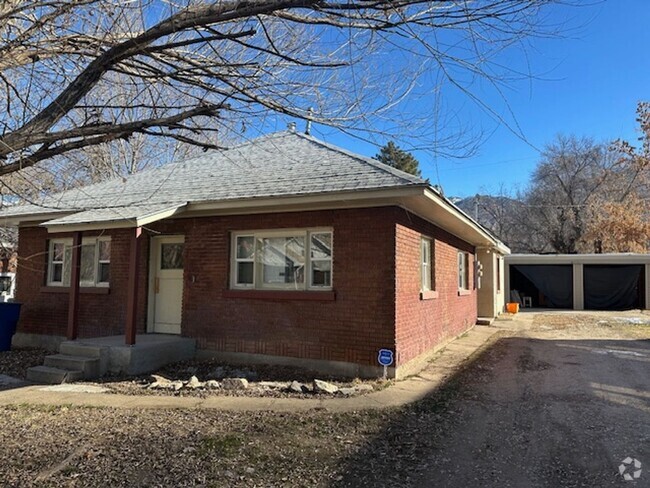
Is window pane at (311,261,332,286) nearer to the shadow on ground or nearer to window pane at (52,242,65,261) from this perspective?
the shadow on ground

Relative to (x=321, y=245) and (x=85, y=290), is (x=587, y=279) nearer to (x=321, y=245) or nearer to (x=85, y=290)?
(x=321, y=245)

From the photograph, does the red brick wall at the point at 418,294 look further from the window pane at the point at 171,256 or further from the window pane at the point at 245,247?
the window pane at the point at 171,256

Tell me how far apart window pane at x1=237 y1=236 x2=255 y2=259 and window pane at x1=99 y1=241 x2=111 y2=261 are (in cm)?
351

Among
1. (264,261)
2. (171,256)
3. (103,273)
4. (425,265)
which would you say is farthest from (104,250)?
(425,265)

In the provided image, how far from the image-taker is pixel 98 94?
22.4ft

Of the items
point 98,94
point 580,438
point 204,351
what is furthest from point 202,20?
point 204,351

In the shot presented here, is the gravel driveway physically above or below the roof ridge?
below

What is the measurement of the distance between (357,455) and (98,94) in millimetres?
5825

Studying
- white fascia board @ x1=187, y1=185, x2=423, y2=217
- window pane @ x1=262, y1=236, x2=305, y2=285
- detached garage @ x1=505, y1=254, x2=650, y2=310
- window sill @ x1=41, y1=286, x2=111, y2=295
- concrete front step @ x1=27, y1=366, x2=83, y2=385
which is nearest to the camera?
white fascia board @ x1=187, y1=185, x2=423, y2=217

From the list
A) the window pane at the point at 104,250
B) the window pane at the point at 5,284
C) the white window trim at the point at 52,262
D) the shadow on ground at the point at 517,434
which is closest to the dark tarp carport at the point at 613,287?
the shadow on ground at the point at 517,434

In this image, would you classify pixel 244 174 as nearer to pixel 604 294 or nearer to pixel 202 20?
pixel 202 20

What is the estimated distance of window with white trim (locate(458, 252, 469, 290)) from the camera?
14704 millimetres

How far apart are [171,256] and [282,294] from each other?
314cm

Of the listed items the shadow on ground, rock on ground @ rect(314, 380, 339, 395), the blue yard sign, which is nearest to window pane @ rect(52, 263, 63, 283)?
rock on ground @ rect(314, 380, 339, 395)
